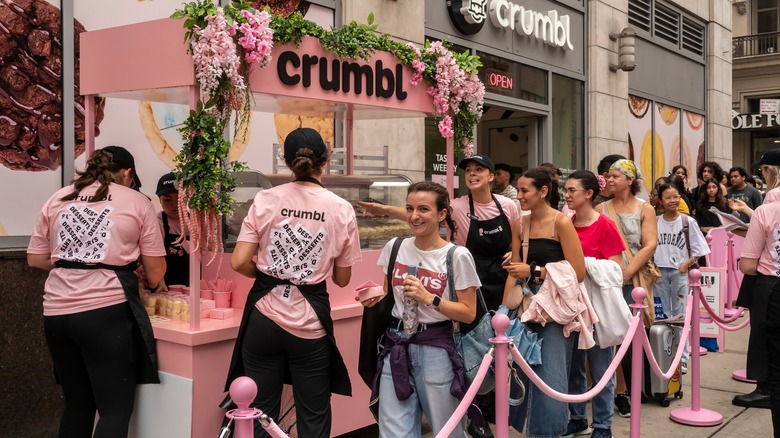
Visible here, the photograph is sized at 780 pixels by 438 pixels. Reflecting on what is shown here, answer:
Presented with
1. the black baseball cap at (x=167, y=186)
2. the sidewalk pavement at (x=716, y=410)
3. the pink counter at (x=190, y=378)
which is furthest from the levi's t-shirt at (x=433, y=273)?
the sidewalk pavement at (x=716, y=410)

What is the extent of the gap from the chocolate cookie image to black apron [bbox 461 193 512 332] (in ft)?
9.98

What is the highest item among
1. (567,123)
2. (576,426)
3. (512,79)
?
(512,79)

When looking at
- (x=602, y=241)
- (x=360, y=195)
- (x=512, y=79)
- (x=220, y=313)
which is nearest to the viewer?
(x=220, y=313)

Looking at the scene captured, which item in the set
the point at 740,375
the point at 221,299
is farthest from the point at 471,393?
the point at 740,375

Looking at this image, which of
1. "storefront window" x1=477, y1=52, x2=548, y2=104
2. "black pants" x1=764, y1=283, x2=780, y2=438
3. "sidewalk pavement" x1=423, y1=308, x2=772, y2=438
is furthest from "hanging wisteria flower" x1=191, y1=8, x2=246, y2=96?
"storefront window" x1=477, y1=52, x2=548, y2=104

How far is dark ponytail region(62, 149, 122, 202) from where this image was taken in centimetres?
388

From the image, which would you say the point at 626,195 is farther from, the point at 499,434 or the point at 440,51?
the point at 499,434

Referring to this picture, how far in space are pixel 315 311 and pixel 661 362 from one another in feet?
12.0

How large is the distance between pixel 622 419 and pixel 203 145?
391 cm

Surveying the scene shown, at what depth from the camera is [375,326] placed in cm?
376

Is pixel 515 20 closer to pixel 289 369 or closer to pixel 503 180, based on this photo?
pixel 503 180

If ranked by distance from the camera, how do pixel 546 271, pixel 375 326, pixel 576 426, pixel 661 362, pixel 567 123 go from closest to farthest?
pixel 375 326 < pixel 546 271 < pixel 576 426 < pixel 661 362 < pixel 567 123

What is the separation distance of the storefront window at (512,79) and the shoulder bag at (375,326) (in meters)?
6.97

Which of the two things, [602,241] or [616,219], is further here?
[616,219]
